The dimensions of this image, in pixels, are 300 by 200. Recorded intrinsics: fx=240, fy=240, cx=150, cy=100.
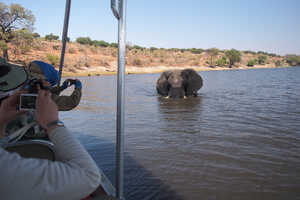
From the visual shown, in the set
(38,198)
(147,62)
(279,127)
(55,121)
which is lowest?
(279,127)

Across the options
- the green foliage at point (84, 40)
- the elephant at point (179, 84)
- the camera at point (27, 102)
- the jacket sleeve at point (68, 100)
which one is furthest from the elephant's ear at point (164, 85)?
the green foliage at point (84, 40)

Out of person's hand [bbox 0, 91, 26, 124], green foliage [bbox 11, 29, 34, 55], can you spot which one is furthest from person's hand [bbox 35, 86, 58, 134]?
green foliage [bbox 11, 29, 34, 55]

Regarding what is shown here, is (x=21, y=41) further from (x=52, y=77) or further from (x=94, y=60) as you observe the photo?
(x=52, y=77)

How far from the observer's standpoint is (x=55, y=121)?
2.91 feet

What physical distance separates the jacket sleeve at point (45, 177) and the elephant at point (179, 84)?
9.96 meters

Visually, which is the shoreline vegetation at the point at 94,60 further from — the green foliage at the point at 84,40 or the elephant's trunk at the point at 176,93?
the elephant's trunk at the point at 176,93

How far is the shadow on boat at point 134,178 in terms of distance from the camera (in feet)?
9.02

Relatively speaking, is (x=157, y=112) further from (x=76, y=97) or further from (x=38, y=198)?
(x=38, y=198)

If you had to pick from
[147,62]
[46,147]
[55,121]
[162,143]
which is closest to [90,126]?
[162,143]

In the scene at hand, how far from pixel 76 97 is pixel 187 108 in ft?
18.9

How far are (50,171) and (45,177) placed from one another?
23mm

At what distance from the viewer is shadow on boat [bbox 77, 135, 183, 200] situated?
108 inches

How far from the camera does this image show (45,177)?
725 mm

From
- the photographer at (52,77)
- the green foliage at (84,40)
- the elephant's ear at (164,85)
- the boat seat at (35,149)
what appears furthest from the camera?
the green foliage at (84,40)
